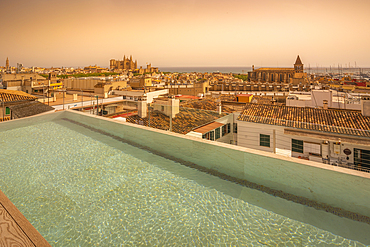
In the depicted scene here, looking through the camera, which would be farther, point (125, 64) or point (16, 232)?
point (125, 64)

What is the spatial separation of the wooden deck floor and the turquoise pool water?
50 centimetres

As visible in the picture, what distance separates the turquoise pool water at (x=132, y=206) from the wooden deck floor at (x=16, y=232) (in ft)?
1.63

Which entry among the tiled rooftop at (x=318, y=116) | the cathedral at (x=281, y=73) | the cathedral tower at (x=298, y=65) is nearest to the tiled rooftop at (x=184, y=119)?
the tiled rooftop at (x=318, y=116)

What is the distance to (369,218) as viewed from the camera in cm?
192

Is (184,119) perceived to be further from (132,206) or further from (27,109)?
(27,109)

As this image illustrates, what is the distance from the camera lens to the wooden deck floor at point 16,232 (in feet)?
3.75

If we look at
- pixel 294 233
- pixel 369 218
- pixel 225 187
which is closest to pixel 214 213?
pixel 225 187

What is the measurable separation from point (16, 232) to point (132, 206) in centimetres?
110

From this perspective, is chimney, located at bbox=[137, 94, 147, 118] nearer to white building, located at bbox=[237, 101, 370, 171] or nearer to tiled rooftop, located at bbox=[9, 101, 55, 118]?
white building, located at bbox=[237, 101, 370, 171]

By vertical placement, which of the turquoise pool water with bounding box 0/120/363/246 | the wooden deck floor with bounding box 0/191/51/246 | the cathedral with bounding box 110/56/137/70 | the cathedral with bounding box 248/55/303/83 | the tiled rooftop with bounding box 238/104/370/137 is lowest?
the turquoise pool water with bounding box 0/120/363/246

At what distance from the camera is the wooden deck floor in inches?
45.0

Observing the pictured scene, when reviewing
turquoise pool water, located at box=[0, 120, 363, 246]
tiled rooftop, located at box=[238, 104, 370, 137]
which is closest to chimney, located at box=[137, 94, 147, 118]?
turquoise pool water, located at box=[0, 120, 363, 246]

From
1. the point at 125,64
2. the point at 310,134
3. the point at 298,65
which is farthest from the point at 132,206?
the point at 125,64

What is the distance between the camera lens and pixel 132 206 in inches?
86.4
